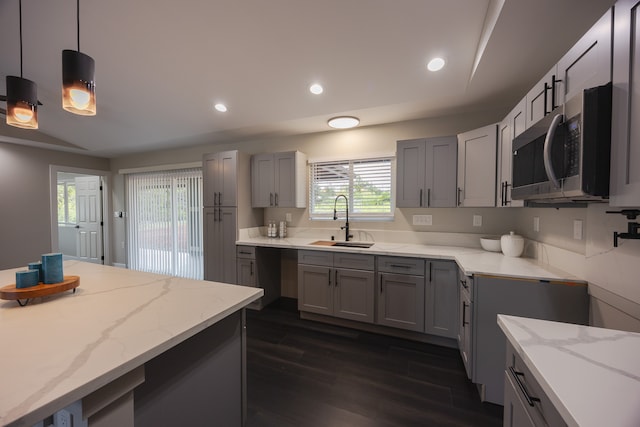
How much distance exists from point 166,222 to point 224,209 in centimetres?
192

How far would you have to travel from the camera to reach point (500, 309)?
1.67m

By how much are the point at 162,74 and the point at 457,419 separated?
3.91 meters

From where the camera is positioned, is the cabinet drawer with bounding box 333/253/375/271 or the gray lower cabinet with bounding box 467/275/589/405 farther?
the cabinet drawer with bounding box 333/253/375/271

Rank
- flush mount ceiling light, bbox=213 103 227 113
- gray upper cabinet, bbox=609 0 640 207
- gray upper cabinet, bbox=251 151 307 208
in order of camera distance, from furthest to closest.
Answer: gray upper cabinet, bbox=251 151 307 208 < flush mount ceiling light, bbox=213 103 227 113 < gray upper cabinet, bbox=609 0 640 207

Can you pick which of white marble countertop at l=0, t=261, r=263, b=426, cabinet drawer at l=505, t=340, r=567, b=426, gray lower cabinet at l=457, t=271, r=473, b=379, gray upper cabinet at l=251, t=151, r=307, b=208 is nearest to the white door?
gray upper cabinet at l=251, t=151, r=307, b=208

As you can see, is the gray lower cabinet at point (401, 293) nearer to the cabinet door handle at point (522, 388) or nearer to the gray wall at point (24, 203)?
the cabinet door handle at point (522, 388)

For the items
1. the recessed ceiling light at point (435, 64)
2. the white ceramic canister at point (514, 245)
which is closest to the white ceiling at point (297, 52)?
the recessed ceiling light at point (435, 64)

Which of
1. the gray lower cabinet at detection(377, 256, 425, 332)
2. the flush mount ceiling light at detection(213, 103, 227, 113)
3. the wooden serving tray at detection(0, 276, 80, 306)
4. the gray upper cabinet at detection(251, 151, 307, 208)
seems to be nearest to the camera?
the wooden serving tray at detection(0, 276, 80, 306)

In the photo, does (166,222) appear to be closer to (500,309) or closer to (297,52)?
(297,52)

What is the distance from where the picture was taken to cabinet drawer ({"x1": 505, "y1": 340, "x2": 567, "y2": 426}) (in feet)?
2.22

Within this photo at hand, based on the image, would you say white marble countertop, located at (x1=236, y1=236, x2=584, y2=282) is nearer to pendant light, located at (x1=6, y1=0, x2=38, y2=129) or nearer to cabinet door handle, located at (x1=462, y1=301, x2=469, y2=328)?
cabinet door handle, located at (x1=462, y1=301, x2=469, y2=328)

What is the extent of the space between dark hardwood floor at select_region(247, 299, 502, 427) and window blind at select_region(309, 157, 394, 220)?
4.92 ft

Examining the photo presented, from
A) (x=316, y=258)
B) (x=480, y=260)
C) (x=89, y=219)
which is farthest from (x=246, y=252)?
(x=89, y=219)

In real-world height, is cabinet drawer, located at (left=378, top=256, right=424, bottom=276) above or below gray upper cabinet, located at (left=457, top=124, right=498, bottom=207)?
below
